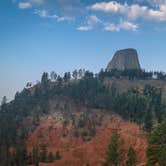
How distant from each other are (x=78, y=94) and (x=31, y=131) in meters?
39.1

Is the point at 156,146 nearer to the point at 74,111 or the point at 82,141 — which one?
the point at 82,141

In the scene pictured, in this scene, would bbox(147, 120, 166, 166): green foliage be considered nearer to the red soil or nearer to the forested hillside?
the red soil

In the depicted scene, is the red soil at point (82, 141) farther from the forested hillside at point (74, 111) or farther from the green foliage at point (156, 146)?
the green foliage at point (156, 146)

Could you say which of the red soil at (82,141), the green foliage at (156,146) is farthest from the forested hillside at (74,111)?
the green foliage at (156,146)

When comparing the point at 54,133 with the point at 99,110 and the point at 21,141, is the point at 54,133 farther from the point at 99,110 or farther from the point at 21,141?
the point at 99,110

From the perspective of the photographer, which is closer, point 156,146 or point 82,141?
point 156,146

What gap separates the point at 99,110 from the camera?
7170 inches

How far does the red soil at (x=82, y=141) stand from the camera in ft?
382

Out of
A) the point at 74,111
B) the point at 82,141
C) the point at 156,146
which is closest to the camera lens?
the point at 156,146

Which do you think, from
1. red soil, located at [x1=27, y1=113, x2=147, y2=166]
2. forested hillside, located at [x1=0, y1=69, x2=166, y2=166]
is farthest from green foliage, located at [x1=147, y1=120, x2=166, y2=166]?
forested hillside, located at [x1=0, y1=69, x2=166, y2=166]

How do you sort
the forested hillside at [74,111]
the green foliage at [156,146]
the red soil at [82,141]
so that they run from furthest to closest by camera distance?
the forested hillside at [74,111]
the red soil at [82,141]
the green foliage at [156,146]

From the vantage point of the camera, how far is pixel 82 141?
145 m

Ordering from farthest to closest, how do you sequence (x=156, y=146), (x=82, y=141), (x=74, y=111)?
(x=74, y=111) < (x=82, y=141) < (x=156, y=146)

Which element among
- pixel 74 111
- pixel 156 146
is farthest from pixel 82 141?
pixel 156 146
